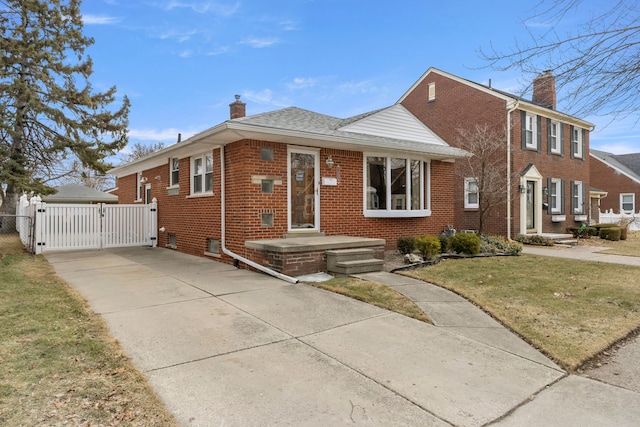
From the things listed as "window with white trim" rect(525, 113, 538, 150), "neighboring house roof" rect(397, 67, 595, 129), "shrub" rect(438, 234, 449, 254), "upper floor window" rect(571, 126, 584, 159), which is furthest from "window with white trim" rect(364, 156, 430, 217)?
"upper floor window" rect(571, 126, 584, 159)

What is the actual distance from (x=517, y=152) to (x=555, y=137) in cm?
398

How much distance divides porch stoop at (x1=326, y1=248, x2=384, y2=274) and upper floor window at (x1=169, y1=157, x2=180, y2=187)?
690 centimetres

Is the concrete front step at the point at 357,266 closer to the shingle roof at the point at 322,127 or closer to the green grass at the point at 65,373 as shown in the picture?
the shingle roof at the point at 322,127

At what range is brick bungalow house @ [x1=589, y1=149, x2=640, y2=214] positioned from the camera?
92.5 feet

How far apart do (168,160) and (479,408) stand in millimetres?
12110

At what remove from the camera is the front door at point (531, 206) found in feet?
54.6

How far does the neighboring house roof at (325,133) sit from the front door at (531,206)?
679cm

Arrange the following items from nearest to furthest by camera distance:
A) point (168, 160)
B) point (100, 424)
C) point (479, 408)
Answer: point (100, 424) < point (479, 408) < point (168, 160)

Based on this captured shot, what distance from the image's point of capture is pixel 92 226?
1225 cm

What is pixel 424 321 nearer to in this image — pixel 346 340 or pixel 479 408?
pixel 346 340

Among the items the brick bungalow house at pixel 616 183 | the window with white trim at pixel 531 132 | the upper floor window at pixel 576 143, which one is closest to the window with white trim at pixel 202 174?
the window with white trim at pixel 531 132


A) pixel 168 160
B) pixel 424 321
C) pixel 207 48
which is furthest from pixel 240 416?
pixel 207 48

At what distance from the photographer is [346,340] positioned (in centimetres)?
409

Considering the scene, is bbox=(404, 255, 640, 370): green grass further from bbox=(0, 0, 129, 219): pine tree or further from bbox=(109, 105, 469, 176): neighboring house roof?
bbox=(0, 0, 129, 219): pine tree
